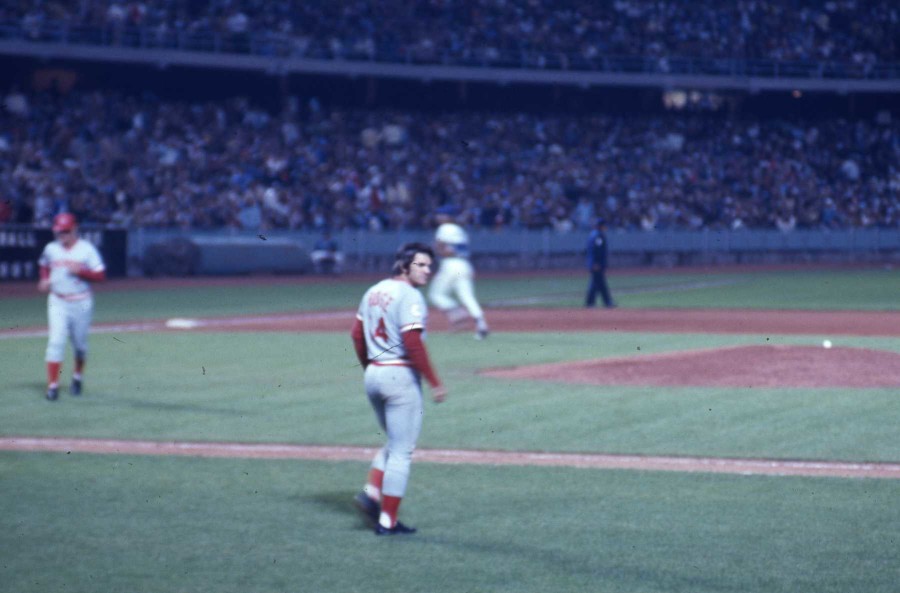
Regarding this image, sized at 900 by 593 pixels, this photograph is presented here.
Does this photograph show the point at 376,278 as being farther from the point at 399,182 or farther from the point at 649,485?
the point at 649,485

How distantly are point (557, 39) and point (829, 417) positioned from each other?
36.4m

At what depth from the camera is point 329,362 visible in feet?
57.0

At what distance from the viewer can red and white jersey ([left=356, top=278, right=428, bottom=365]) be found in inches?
297

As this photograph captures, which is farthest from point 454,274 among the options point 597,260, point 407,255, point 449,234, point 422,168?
point 422,168

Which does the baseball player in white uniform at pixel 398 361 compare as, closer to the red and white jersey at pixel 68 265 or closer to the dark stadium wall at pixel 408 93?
the red and white jersey at pixel 68 265

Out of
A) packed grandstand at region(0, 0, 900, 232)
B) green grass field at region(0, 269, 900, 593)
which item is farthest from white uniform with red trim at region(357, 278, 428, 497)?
packed grandstand at region(0, 0, 900, 232)

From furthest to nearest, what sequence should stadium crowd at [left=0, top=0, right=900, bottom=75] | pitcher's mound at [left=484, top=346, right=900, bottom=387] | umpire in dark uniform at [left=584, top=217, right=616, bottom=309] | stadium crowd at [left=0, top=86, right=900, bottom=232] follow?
1. stadium crowd at [left=0, top=0, right=900, bottom=75]
2. stadium crowd at [left=0, top=86, right=900, bottom=232]
3. umpire in dark uniform at [left=584, top=217, right=616, bottom=309]
4. pitcher's mound at [left=484, top=346, right=900, bottom=387]

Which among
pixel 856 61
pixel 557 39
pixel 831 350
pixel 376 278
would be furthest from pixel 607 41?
pixel 831 350

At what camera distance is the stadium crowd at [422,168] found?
3603 cm

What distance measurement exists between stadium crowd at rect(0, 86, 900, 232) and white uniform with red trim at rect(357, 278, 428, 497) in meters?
25.9

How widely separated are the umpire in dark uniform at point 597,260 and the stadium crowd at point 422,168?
11.6 metres

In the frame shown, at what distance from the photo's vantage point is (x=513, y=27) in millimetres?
46656

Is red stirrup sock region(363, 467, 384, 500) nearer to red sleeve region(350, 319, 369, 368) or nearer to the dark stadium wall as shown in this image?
red sleeve region(350, 319, 369, 368)

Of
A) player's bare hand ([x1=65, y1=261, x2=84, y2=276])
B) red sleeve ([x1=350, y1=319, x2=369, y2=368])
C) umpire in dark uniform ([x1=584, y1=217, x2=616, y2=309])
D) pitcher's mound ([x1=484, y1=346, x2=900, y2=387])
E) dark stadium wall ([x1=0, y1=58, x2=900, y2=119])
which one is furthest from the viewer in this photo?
dark stadium wall ([x1=0, y1=58, x2=900, y2=119])
